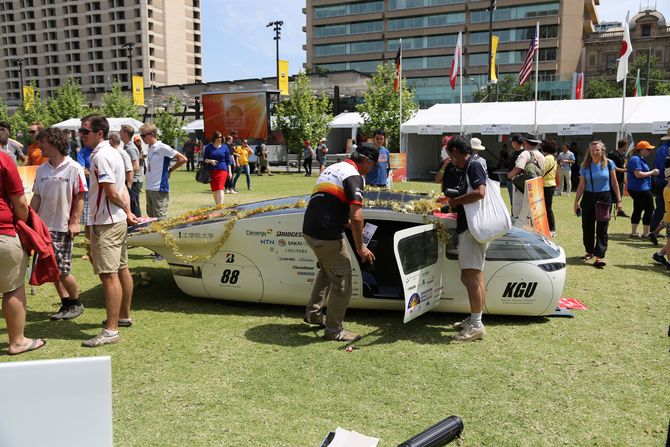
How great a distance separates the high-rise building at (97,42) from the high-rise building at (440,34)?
108ft

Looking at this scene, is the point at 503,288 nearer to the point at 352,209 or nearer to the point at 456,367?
the point at 456,367

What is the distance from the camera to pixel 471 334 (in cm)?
507

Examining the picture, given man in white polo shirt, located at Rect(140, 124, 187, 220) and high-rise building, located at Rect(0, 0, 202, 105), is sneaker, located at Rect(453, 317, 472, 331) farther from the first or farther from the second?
high-rise building, located at Rect(0, 0, 202, 105)

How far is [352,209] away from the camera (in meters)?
4.69

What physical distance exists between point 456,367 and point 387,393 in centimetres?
78

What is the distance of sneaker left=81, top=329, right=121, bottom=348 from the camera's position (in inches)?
193

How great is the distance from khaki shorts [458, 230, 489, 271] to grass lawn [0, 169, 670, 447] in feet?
2.40

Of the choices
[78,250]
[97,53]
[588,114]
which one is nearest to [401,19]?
[97,53]

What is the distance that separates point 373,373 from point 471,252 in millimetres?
1469

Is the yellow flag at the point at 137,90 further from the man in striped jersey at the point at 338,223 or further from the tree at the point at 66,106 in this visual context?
the man in striped jersey at the point at 338,223

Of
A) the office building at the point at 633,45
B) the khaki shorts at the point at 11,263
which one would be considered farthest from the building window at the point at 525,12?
the khaki shorts at the point at 11,263

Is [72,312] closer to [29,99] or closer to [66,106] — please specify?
[66,106]

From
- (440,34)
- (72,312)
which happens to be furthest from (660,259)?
(440,34)

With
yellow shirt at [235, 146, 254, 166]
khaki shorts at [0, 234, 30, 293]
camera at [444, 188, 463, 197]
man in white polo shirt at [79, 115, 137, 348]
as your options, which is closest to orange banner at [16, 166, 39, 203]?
man in white polo shirt at [79, 115, 137, 348]
